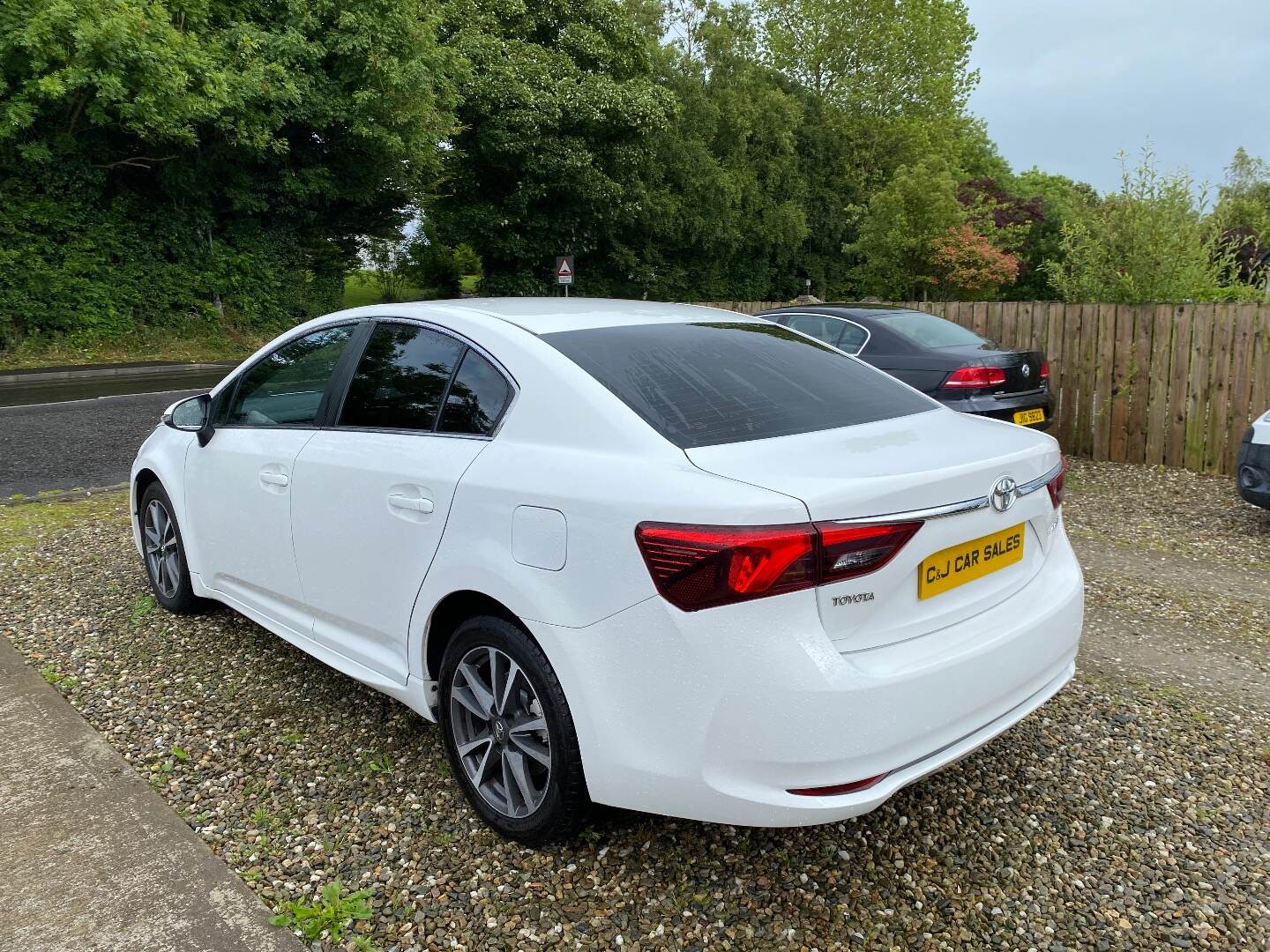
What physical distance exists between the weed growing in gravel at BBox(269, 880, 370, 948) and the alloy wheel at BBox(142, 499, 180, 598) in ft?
8.38

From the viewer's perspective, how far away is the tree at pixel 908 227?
25.5 metres

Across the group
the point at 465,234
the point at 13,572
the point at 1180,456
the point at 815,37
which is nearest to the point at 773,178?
the point at 815,37

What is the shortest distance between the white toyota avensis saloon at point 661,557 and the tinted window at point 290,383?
0.04 metres

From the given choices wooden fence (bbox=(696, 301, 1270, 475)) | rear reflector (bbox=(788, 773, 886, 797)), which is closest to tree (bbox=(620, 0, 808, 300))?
wooden fence (bbox=(696, 301, 1270, 475))

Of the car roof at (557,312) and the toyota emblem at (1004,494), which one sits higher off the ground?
the car roof at (557,312)

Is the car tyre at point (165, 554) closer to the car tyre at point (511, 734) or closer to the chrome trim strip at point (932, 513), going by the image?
the car tyre at point (511, 734)

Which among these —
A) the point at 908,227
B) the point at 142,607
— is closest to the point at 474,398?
the point at 142,607

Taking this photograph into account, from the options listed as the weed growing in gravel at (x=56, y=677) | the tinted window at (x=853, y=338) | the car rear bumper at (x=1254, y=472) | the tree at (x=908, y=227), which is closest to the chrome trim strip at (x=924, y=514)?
the weed growing in gravel at (x=56, y=677)

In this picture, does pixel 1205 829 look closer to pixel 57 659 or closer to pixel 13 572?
pixel 57 659

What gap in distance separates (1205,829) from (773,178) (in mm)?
35266

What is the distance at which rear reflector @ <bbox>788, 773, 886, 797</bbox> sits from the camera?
7.06 feet

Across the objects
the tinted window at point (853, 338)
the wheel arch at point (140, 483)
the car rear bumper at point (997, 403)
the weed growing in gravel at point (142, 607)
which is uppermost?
the tinted window at point (853, 338)

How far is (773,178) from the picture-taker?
116 ft

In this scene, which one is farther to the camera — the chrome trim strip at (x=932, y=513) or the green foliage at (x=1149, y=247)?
the green foliage at (x=1149, y=247)
